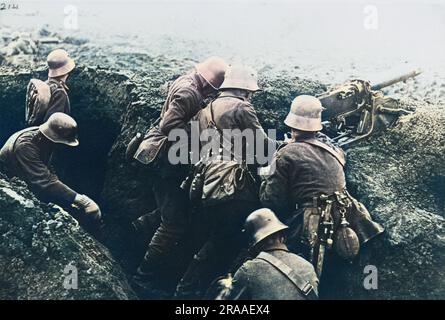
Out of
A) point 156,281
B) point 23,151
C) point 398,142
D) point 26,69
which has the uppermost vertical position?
point 26,69

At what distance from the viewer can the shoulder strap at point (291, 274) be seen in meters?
5.75

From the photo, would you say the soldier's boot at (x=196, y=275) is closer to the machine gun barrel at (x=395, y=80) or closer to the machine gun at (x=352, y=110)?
the machine gun at (x=352, y=110)

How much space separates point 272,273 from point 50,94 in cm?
363

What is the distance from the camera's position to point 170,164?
22.6 feet

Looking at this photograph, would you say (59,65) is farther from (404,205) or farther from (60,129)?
(404,205)

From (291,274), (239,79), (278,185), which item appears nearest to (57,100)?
(239,79)

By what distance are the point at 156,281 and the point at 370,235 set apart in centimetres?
235

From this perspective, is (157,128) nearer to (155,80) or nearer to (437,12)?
(155,80)

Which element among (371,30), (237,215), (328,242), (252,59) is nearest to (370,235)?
(328,242)

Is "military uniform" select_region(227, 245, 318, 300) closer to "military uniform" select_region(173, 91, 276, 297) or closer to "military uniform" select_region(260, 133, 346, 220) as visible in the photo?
"military uniform" select_region(260, 133, 346, 220)

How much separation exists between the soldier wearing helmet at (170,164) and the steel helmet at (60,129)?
2.89ft

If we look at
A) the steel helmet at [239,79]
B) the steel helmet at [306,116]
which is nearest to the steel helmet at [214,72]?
the steel helmet at [239,79]

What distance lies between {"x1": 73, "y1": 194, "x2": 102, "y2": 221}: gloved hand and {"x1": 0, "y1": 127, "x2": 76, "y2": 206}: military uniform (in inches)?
2.6

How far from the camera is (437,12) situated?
8.09m
